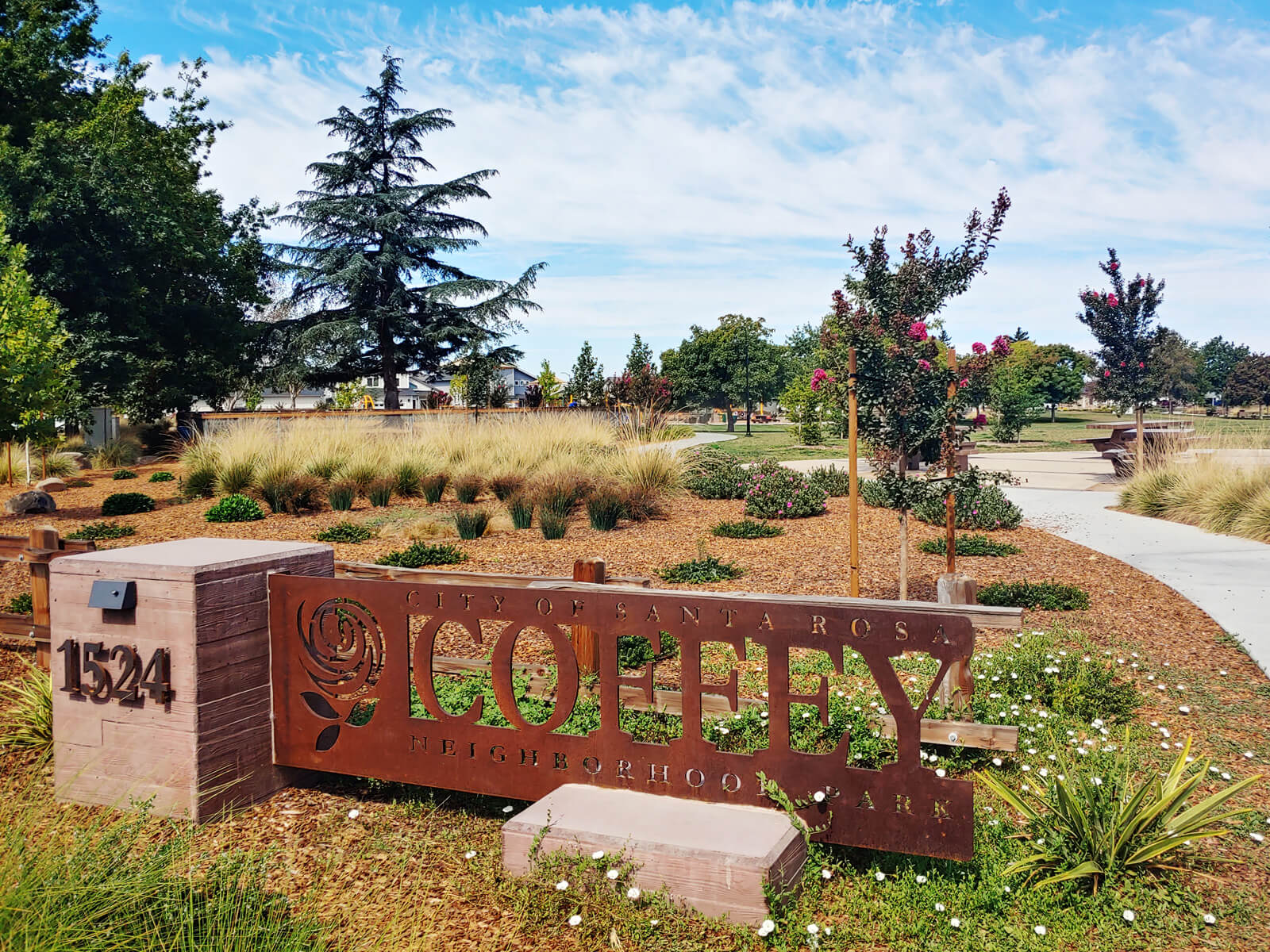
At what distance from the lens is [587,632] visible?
4.52m

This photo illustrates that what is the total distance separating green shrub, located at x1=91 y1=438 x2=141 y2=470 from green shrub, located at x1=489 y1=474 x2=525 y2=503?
14739 mm

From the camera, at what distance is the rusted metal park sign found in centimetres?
273

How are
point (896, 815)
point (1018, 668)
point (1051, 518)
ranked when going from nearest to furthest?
point (896, 815)
point (1018, 668)
point (1051, 518)

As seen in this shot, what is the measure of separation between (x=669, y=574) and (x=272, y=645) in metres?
4.56

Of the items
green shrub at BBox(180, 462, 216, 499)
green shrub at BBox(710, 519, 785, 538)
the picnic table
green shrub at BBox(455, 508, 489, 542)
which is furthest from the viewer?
the picnic table

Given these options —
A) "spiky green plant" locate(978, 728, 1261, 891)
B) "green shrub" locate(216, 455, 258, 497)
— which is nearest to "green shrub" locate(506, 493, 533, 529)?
"green shrub" locate(216, 455, 258, 497)

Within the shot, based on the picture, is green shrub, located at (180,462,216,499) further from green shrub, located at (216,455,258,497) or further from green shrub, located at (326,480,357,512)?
green shrub, located at (326,480,357,512)

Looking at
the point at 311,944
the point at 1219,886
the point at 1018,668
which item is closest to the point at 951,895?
the point at 1219,886

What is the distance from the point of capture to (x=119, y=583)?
3482 mm

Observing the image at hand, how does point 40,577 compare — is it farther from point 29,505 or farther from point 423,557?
point 29,505

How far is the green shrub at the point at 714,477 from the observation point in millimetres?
13102

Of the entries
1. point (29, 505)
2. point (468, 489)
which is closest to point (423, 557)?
point (468, 489)

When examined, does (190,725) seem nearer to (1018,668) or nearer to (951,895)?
(951,895)

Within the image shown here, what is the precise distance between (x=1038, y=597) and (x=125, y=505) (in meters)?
12.1
